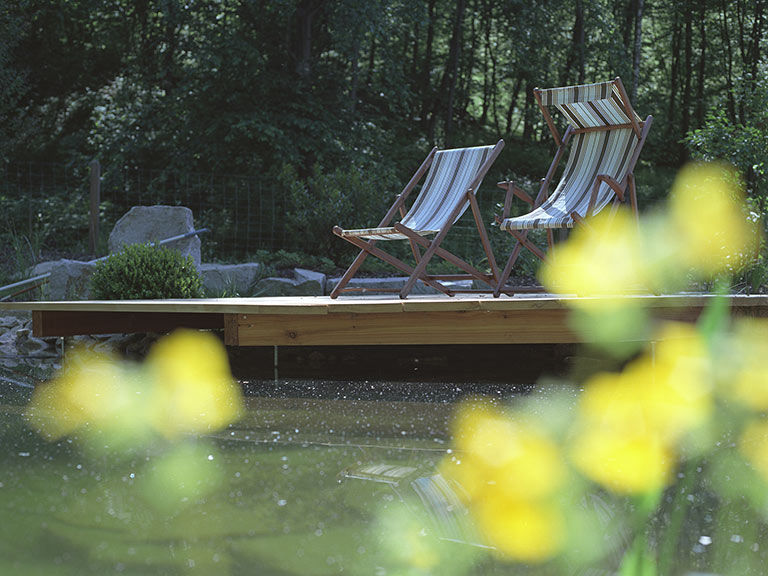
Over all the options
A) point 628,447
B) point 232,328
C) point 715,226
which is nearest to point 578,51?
point 715,226

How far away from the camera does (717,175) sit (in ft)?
23.0

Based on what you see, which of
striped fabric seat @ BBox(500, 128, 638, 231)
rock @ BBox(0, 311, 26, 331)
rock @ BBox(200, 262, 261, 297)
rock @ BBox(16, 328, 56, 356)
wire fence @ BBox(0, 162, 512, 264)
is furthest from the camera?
wire fence @ BBox(0, 162, 512, 264)

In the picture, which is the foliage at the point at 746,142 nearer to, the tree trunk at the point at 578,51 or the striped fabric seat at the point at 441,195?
the striped fabric seat at the point at 441,195

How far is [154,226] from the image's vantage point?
724cm

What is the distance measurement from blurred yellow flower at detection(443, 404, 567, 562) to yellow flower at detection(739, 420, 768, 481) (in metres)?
0.55

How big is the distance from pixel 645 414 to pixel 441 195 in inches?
81.9

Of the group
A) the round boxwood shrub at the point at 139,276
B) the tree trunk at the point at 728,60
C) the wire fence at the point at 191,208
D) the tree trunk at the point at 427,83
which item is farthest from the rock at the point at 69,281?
the tree trunk at the point at 728,60

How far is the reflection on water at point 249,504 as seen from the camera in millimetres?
1756

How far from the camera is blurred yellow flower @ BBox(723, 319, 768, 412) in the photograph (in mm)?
3986

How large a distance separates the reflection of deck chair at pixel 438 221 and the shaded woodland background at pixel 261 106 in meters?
2.54

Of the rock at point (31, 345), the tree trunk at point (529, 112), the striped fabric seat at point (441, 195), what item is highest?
the tree trunk at point (529, 112)

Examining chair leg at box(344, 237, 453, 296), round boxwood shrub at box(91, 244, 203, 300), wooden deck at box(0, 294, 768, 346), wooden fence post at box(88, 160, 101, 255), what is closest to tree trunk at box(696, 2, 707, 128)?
wooden fence post at box(88, 160, 101, 255)

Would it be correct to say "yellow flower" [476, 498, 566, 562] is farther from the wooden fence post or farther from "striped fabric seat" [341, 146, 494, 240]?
the wooden fence post

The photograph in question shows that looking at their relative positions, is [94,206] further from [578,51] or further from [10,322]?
[578,51]
